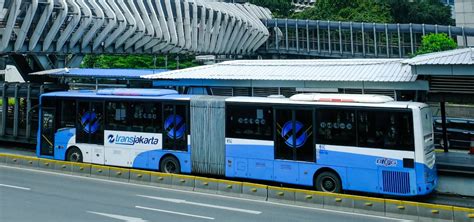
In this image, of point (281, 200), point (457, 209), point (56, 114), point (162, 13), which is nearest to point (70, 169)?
point (56, 114)

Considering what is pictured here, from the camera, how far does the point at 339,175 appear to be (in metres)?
14.7

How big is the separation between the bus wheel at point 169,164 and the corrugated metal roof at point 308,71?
4951 mm

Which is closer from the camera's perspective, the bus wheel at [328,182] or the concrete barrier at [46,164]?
the bus wheel at [328,182]

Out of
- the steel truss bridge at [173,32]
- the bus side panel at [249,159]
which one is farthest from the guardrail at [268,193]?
the steel truss bridge at [173,32]

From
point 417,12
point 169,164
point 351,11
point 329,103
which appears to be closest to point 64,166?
point 169,164

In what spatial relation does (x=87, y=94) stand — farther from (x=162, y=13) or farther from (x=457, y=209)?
(x=162, y=13)

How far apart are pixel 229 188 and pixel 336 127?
4218 millimetres

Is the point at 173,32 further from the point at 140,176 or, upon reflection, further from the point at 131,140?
the point at 140,176

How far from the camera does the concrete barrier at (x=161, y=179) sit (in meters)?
16.5

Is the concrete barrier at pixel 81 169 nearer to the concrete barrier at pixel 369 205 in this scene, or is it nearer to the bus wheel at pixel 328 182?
the bus wheel at pixel 328 182

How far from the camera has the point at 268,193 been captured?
1470 cm

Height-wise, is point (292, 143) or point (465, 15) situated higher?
point (465, 15)

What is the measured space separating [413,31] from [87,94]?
162 feet

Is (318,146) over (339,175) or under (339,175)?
over
